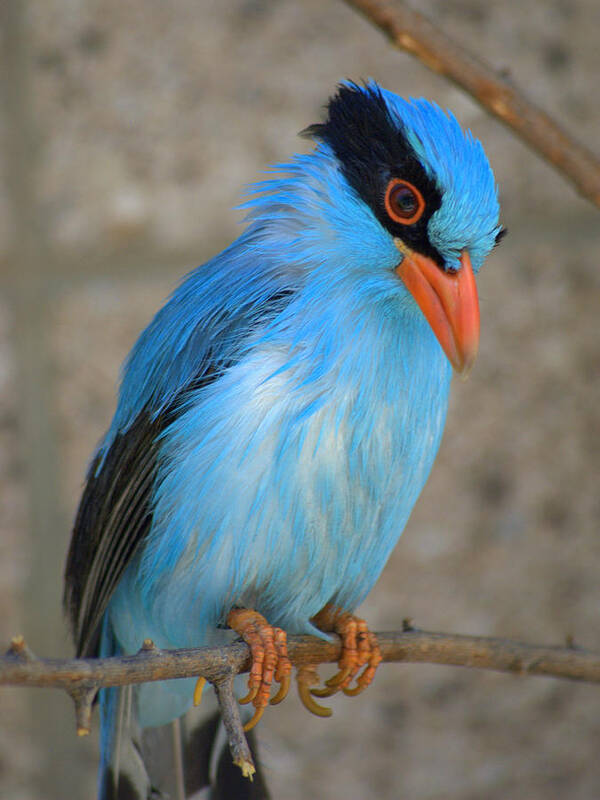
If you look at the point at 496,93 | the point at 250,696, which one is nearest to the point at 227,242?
the point at 496,93

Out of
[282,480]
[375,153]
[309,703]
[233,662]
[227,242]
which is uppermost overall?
[227,242]

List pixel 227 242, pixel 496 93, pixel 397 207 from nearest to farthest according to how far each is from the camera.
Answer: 1. pixel 397 207
2. pixel 496 93
3. pixel 227 242

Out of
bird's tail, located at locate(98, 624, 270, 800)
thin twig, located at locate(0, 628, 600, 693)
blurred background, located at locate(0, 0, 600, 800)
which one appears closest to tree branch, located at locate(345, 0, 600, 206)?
blurred background, located at locate(0, 0, 600, 800)

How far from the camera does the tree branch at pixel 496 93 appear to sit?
4.62 ft

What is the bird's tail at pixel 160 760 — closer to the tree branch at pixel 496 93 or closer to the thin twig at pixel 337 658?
the thin twig at pixel 337 658

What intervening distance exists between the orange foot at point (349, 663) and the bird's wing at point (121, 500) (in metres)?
0.31

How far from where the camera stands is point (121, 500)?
1.31m

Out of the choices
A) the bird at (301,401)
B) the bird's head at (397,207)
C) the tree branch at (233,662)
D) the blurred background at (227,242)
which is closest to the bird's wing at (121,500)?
the bird at (301,401)

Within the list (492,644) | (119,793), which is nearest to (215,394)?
(492,644)

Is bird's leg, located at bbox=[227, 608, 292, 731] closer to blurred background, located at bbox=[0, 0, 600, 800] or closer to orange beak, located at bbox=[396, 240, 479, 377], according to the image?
orange beak, located at bbox=[396, 240, 479, 377]

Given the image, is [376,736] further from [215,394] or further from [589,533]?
[215,394]

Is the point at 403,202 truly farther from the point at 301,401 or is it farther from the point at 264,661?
the point at 264,661

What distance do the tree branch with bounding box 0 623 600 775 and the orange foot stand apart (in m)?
0.02

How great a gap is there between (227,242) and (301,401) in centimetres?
A: 88
